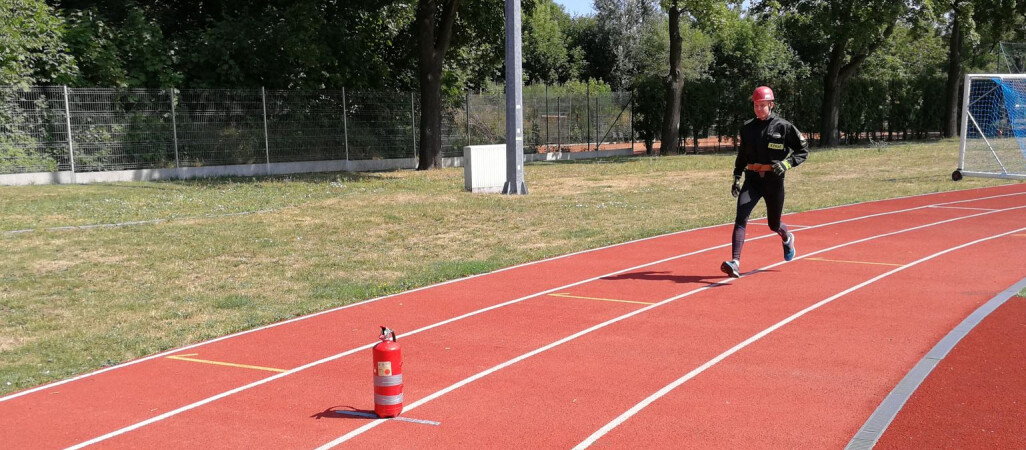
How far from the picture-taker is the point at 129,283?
1120cm

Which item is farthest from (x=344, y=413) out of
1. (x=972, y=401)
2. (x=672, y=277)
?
(x=672, y=277)

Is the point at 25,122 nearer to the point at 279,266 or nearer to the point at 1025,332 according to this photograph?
the point at 279,266

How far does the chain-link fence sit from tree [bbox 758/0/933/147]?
1243 cm

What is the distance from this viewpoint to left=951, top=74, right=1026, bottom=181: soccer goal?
77.7ft

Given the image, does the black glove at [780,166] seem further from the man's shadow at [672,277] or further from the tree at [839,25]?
the tree at [839,25]

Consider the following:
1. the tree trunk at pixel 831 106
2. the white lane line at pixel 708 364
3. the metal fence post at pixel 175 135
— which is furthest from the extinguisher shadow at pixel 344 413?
the tree trunk at pixel 831 106

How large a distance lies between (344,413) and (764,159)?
6.46 metres

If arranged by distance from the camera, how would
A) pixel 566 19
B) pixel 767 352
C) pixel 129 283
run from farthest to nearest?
pixel 566 19 → pixel 129 283 → pixel 767 352

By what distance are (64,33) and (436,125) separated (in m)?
10.8

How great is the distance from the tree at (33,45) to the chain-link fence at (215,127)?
1.12m

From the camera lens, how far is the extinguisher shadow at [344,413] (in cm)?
621

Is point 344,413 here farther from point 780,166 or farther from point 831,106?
point 831,106

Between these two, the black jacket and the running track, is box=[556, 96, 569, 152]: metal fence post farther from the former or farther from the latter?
the black jacket

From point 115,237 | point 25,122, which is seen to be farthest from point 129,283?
point 25,122
